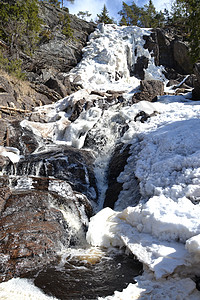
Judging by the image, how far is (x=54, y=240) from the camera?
3.79m

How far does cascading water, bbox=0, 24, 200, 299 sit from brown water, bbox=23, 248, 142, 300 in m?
0.01

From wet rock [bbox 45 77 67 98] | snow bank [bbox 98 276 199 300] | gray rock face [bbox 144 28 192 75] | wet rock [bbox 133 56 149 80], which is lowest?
snow bank [bbox 98 276 199 300]

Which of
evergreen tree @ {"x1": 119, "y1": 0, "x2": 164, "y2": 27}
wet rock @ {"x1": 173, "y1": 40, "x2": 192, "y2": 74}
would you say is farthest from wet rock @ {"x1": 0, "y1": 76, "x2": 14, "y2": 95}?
evergreen tree @ {"x1": 119, "y1": 0, "x2": 164, "y2": 27}

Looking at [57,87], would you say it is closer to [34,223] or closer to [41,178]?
[41,178]

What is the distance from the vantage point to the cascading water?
291 cm

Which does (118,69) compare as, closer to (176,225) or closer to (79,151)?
(79,151)

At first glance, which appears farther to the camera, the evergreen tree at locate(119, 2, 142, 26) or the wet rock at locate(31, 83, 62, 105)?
the evergreen tree at locate(119, 2, 142, 26)

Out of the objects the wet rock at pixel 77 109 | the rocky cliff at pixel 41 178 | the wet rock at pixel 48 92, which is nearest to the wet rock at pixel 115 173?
the rocky cliff at pixel 41 178

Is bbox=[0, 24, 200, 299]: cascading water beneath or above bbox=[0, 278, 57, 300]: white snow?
above

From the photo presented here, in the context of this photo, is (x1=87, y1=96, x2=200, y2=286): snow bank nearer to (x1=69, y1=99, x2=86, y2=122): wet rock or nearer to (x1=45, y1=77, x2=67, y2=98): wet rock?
(x1=69, y1=99, x2=86, y2=122): wet rock

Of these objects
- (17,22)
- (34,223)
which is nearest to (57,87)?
(17,22)

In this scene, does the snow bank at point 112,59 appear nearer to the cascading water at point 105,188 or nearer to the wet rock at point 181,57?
the wet rock at point 181,57

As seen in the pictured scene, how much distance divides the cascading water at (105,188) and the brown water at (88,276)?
0.04ft

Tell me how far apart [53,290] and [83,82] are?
593 inches
